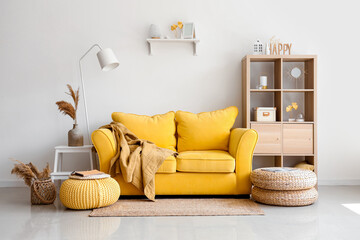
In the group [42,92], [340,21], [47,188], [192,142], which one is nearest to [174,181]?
[192,142]

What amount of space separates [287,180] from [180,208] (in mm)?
993

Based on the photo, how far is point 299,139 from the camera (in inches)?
174

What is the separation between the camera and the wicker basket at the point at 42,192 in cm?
372

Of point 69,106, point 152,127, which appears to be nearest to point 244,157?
point 152,127

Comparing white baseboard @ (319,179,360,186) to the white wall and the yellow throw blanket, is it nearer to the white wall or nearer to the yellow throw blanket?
the white wall

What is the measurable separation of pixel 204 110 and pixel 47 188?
2.07 metres

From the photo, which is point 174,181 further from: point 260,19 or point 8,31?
point 8,31

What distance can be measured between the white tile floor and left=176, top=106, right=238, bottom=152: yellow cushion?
1079 millimetres

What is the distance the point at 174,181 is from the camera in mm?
3869

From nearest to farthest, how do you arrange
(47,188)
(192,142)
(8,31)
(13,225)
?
1. (13,225)
2. (47,188)
3. (192,142)
4. (8,31)

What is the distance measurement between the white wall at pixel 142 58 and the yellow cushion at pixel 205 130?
0.41 meters

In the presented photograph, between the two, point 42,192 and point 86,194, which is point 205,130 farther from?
point 42,192

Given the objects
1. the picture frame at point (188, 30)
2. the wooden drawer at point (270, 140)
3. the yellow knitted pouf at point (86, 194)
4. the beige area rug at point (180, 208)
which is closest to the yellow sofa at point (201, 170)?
the beige area rug at point (180, 208)

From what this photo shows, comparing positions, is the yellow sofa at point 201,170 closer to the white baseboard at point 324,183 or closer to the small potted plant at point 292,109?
the small potted plant at point 292,109
